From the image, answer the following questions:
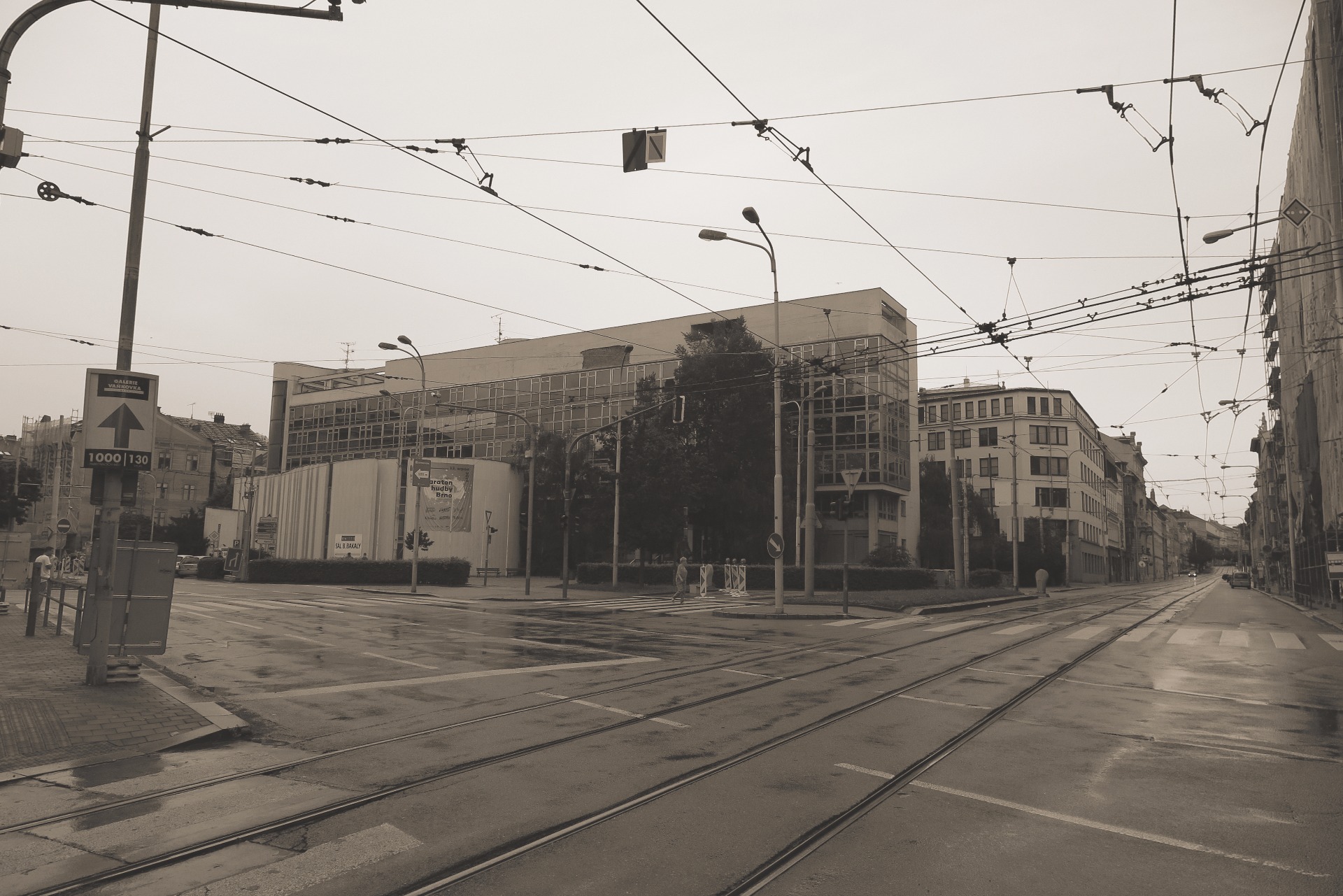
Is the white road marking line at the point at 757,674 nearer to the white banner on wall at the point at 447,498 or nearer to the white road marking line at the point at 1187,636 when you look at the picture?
the white road marking line at the point at 1187,636

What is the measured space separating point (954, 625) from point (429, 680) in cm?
1550

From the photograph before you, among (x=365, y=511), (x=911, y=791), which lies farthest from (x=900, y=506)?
(x=911, y=791)

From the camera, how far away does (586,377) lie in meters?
70.1

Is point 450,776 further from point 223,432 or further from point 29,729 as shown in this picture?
point 223,432

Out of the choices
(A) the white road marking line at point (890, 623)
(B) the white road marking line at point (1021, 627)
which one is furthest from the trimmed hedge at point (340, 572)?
(B) the white road marking line at point (1021, 627)

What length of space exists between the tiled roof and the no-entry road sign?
106m

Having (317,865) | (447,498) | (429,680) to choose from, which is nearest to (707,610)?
(429,680)

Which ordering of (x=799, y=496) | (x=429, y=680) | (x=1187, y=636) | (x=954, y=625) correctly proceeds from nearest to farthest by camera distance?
1. (x=429, y=680)
2. (x=1187, y=636)
3. (x=954, y=625)
4. (x=799, y=496)

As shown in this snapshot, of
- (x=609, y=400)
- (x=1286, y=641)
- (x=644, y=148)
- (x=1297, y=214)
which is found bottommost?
(x=1286, y=641)

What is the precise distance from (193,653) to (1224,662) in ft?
54.6

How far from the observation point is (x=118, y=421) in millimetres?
10383

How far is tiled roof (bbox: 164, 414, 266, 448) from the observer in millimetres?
110812

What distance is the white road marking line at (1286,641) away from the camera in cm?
1814

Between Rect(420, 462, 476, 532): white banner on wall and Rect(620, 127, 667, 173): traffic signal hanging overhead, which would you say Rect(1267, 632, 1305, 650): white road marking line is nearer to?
Rect(620, 127, 667, 173): traffic signal hanging overhead
